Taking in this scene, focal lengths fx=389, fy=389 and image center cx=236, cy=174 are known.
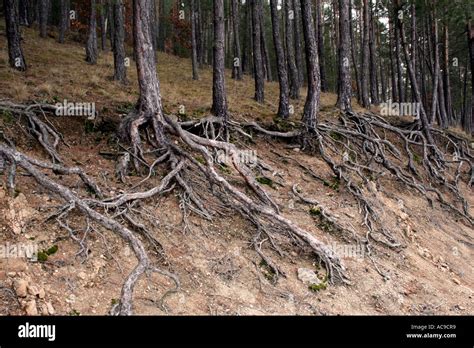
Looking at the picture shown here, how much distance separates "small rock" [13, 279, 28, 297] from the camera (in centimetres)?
444

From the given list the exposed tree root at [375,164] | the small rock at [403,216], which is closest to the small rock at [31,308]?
the exposed tree root at [375,164]

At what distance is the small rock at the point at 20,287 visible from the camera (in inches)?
175

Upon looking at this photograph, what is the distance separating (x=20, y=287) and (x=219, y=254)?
9.45 ft

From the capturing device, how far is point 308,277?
6.30 m

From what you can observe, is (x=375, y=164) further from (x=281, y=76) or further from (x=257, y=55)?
(x=257, y=55)

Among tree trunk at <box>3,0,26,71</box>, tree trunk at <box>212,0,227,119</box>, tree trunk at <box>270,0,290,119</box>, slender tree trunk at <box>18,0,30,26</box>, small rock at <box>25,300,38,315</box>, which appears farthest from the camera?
slender tree trunk at <box>18,0,30,26</box>

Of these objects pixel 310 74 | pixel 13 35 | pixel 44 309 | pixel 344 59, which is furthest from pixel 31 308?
pixel 344 59

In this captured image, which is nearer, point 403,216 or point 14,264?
point 14,264

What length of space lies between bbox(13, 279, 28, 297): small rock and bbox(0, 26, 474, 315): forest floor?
0.03m

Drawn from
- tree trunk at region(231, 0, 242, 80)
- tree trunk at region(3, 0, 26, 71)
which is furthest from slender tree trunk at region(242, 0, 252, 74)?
tree trunk at region(3, 0, 26, 71)

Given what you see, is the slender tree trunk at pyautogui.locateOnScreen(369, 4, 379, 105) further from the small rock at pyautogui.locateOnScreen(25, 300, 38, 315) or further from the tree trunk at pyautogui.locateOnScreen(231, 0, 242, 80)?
the small rock at pyautogui.locateOnScreen(25, 300, 38, 315)

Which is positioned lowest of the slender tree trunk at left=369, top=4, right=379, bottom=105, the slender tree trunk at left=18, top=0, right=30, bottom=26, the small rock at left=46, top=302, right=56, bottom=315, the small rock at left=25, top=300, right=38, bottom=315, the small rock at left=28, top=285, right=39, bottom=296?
the small rock at left=46, top=302, right=56, bottom=315

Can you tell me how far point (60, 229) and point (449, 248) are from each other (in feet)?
27.9

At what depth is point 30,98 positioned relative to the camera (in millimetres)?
9672
